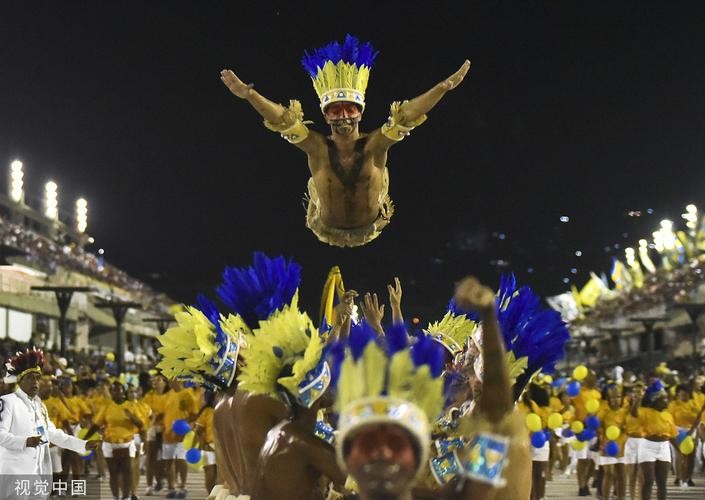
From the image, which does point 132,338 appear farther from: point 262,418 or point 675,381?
point 262,418

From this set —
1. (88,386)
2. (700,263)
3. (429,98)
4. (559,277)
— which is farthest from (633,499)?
(559,277)

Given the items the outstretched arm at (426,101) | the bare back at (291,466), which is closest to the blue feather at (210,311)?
the outstretched arm at (426,101)

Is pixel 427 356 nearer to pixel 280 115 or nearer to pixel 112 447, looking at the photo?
pixel 280 115

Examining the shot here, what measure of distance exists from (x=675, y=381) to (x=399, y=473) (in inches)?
744

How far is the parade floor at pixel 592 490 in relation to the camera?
15.6 m

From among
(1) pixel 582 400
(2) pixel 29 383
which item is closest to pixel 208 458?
(1) pixel 582 400

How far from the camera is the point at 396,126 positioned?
6.26 m

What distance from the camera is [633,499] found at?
48.1 ft

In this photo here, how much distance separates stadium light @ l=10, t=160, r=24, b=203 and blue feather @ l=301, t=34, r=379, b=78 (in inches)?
2369

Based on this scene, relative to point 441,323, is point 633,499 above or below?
below

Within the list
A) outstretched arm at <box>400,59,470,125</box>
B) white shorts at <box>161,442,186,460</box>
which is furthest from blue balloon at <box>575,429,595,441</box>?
outstretched arm at <box>400,59,470,125</box>

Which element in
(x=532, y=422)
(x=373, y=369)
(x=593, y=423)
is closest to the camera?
(x=373, y=369)

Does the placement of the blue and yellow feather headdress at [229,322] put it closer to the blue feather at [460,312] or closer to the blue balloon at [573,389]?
the blue feather at [460,312]

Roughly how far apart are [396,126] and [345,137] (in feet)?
1.08
